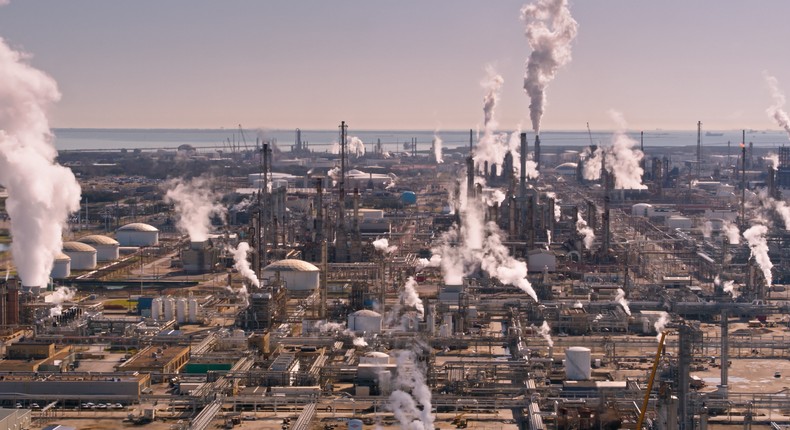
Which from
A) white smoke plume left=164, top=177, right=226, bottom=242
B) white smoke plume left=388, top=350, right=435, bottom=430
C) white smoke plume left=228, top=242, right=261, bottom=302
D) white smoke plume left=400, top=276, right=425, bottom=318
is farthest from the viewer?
white smoke plume left=164, top=177, right=226, bottom=242

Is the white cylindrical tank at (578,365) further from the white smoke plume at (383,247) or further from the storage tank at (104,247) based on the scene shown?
the storage tank at (104,247)

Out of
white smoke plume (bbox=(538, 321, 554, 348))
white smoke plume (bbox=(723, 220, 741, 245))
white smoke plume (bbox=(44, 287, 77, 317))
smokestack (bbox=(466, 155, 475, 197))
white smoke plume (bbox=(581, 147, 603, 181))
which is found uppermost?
smokestack (bbox=(466, 155, 475, 197))

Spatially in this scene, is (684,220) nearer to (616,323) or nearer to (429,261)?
(429,261)

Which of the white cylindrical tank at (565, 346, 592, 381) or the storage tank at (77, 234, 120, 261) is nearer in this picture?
the white cylindrical tank at (565, 346, 592, 381)

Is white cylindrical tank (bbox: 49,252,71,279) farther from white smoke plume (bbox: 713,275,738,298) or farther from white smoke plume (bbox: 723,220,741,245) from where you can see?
white smoke plume (bbox: 723,220,741,245)

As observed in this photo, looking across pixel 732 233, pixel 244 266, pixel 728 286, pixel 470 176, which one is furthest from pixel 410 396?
pixel 732 233

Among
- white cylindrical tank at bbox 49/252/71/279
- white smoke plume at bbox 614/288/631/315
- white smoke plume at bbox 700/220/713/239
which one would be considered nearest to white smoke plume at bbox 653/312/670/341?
white smoke plume at bbox 614/288/631/315
